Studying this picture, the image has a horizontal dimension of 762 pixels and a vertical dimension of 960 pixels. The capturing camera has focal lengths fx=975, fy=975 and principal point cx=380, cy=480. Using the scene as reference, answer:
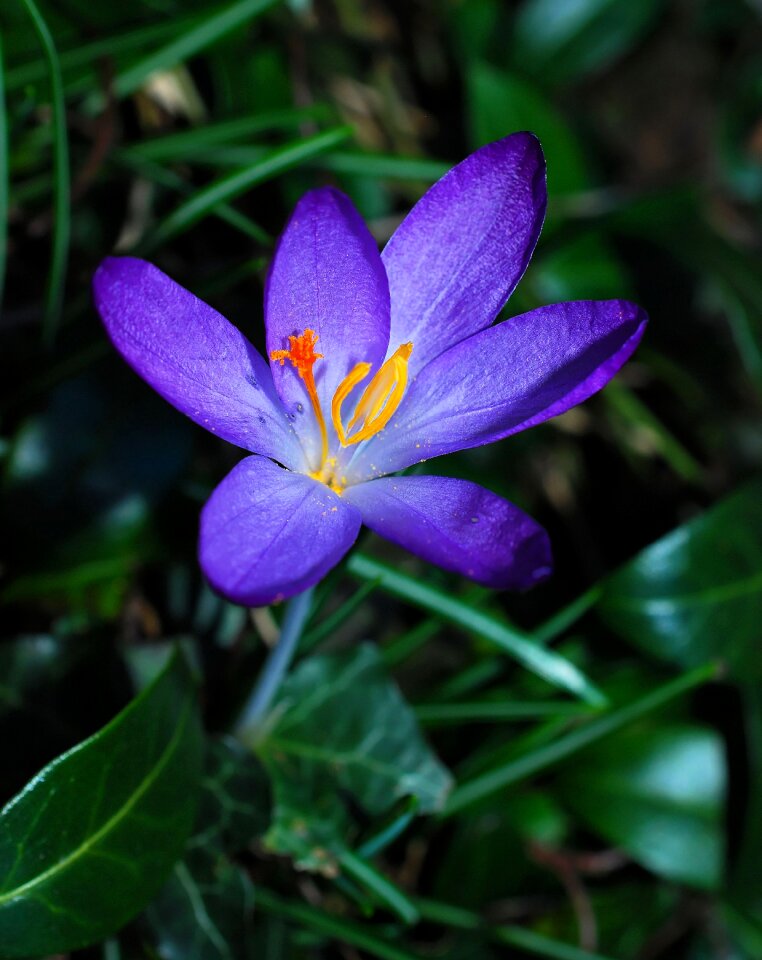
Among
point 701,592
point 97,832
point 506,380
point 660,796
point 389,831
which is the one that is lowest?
point 660,796

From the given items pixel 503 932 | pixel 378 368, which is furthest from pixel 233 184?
pixel 503 932

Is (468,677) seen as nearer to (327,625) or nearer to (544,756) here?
(544,756)

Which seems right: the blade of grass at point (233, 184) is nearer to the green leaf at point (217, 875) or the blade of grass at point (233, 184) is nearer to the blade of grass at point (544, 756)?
the green leaf at point (217, 875)

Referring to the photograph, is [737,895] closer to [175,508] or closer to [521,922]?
[521,922]

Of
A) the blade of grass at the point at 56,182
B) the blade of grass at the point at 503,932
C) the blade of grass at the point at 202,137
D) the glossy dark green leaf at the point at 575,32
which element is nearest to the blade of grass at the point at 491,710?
the blade of grass at the point at 503,932

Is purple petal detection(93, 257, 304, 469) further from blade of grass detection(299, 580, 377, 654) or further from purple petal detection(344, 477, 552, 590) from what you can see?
blade of grass detection(299, 580, 377, 654)

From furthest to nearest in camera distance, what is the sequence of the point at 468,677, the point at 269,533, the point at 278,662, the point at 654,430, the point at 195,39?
the point at 654,430, the point at 468,677, the point at 195,39, the point at 278,662, the point at 269,533
